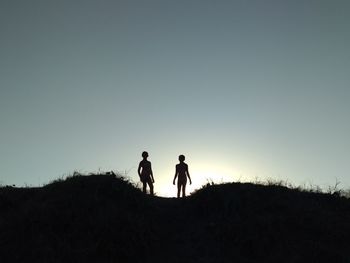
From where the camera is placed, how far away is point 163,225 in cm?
1725

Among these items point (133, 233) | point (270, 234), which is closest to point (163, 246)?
point (133, 233)

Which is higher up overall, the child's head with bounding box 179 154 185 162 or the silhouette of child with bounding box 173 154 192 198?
the child's head with bounding box 179 154 185 162

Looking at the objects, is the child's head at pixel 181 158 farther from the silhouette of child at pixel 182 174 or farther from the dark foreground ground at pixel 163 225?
the dark foreground ground at pixel 163 225

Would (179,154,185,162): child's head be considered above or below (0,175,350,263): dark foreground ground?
above

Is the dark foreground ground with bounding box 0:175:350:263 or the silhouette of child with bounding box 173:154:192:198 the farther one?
the silhouette of child with bounding box 173:154:192:198

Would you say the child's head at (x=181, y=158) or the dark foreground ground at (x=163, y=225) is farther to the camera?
the child's head at (x=181, y=158)

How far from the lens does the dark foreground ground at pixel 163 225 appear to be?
14914mm

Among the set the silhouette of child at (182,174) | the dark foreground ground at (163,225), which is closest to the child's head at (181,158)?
the silhouette of child at (182,174)

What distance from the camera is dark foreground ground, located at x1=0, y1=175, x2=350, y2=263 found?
14914 mm

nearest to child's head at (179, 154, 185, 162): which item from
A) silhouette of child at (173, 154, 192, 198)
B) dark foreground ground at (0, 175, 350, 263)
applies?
silhouette of child at (173, 154, 192, 198)

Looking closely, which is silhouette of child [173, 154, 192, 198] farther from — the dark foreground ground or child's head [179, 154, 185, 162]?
the dark foreground ground

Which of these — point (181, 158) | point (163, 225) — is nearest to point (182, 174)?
point (181, 158)

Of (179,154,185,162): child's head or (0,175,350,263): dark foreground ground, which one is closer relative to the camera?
(0,175,350,263): dark foreground ground

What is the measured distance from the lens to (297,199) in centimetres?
1900
